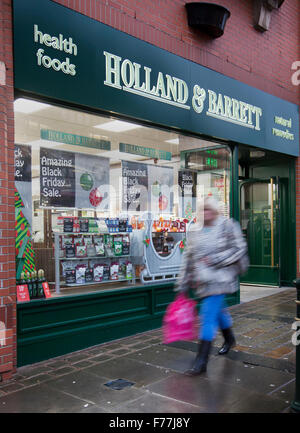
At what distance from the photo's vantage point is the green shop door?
1025 centimetres

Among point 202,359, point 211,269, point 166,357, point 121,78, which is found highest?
point 121,78

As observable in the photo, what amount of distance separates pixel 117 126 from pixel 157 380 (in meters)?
3.59

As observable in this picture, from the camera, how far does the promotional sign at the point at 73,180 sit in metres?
5.52

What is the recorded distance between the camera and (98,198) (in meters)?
6.13

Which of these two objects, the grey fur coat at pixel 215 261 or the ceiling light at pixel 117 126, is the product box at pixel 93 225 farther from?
the grey fur coat at pixel 215 261

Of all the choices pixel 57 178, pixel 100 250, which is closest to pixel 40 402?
pixel 100 250

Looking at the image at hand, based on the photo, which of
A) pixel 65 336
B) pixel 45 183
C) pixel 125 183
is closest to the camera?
pixel 65 336

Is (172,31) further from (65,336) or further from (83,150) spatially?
(65,336)

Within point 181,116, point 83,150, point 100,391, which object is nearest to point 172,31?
point 181,116

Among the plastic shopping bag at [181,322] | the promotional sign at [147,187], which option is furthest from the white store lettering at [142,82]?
the plastic shopping bag at [181,322]

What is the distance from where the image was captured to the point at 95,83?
5.50 m

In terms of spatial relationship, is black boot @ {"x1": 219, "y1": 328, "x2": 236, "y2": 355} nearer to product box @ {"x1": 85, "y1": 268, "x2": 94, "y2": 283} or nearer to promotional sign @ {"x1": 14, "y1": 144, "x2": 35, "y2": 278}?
product box @ {"x1": 85, "y1": 268, "x2": 94, "y2": 283}

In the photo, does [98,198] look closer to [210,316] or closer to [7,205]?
[7,205]
